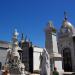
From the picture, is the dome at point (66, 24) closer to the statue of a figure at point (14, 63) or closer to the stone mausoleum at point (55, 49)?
the stone mausoleum at point (55, 49)

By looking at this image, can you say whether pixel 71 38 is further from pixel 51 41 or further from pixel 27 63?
pixel 51 41

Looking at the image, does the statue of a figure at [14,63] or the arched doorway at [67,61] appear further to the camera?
the arched doorway at [67,61]

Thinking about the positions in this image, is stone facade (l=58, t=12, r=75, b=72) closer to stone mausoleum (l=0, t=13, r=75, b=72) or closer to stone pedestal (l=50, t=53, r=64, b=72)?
stone mausoleum (l=0, t=13, r=75, b=72)

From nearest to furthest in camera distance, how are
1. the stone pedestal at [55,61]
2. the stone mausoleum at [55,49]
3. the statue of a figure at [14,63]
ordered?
the stone pedestal at [55,61]
the statue of a figure at [14,63]
the stone mausoleum at [55,49]

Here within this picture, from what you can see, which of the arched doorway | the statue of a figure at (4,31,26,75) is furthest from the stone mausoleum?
the statue of a figure at (4,31,26,75)

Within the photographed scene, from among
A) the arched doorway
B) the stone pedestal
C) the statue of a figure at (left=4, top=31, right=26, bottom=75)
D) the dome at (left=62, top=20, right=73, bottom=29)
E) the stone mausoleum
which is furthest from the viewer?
the dome at (left=62, top=20, right=73, bottom=29)

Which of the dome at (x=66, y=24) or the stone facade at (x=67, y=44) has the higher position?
the dome at (x=66, y=24)

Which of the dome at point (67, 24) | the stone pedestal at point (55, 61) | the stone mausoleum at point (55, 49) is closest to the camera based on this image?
the stone pedestal at point (55, 61)

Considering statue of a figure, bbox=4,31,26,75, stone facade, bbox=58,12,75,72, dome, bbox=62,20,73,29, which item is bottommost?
statue of a figure, bbox=4,31,26,75

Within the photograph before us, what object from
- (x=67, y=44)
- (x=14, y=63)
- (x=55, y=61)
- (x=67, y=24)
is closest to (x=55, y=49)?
(x=55, y=61)

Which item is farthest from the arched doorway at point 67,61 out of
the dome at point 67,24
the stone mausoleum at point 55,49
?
the dome at point 67,24

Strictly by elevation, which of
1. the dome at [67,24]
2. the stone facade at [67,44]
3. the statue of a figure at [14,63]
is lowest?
the statue of a figure at [14,63]

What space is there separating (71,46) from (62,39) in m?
1.88

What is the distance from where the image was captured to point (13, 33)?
877 inches
